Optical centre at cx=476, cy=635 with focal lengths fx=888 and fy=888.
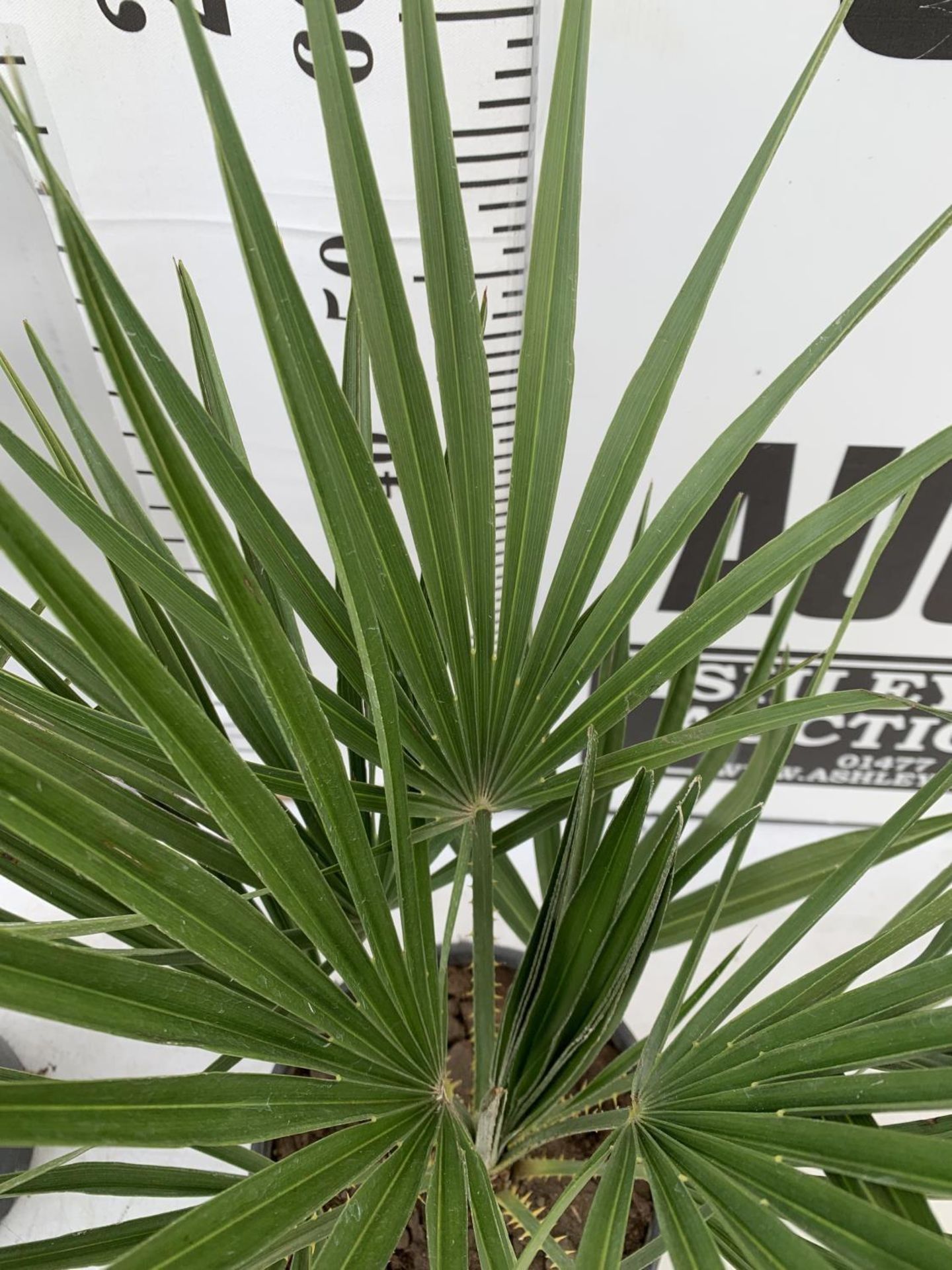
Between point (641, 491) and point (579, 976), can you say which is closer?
point (579, 976)

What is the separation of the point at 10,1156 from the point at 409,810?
0.61 m

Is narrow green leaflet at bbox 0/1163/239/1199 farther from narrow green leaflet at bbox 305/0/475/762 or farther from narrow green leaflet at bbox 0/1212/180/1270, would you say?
narrow green leaflet at bbox 305/0/475/762

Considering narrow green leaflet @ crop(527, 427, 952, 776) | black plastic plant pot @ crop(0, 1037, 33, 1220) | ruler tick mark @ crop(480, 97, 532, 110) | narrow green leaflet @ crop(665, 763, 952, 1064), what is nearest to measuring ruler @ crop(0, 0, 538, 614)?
ruler tick mark @ crop(480, 97, 532, 110)

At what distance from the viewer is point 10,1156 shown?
77 cm

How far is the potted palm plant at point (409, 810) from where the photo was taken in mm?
290

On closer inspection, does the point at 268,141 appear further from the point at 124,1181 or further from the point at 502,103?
the point at 124,1181

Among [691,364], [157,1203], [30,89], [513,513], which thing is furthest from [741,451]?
[157,1203]

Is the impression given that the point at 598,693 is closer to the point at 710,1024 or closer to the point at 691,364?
the point at 710,1024

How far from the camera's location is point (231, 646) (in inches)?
16.9

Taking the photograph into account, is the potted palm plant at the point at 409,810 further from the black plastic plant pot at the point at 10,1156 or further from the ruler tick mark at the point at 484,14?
the black plastic plant pot at the point at 10,1156

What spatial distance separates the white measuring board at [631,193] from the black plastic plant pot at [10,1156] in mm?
610

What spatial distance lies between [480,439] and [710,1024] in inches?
12.3

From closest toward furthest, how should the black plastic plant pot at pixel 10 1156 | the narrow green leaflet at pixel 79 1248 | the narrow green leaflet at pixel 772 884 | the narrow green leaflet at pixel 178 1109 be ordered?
the narrow green leaflet at pixel 178 1109
the narrow green leaflet at pixel 79 1248
the narrow green leaflet at pixel 772 884
the black plastic plant pot at pixel 10 1156

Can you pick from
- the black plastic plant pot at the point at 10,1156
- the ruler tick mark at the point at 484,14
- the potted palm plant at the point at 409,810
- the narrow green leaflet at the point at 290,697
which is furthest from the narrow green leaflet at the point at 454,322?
the black plastic plant pot at the point at 10,1156
